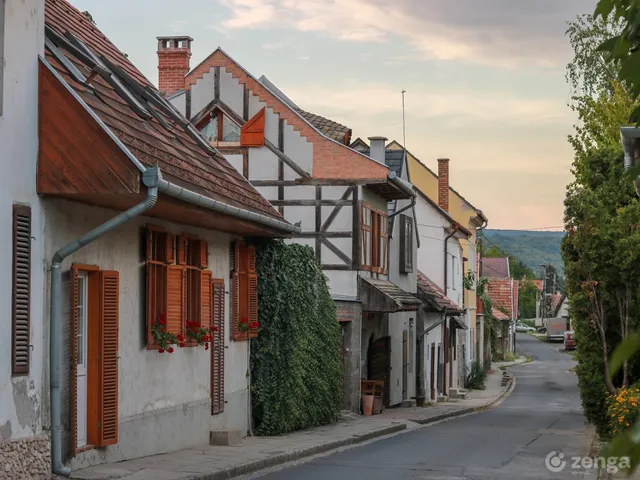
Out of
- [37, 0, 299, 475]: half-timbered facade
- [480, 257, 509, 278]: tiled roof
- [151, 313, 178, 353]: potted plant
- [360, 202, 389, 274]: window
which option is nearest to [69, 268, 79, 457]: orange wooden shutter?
[37, 0, 299, 475]: half-timbered facade

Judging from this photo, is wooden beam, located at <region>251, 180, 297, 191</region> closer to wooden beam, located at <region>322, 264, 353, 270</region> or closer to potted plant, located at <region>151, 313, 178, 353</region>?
wooden beam, located at <region>322, 264, 353, 270</region>

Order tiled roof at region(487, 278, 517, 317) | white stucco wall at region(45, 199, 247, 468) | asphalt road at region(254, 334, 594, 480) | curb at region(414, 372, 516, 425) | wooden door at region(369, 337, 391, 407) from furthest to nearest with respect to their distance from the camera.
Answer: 1. tiled roof at region(487, 278, 517, 317)
2. wooden door at region(369, 337, 391, 407)
3. curb at region(414, 372, 516, 425)
4. asphalt road at region(254, 334, 594, 480)
5. white stucco wall at region(45, 199, 247, 468)

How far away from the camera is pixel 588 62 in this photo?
118 feet

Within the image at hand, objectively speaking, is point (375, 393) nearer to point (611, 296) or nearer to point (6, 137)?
point (611, 296)

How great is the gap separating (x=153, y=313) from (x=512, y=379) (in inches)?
1751

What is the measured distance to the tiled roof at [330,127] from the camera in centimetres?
3036

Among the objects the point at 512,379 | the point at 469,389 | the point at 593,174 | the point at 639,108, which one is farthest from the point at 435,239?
the point at 639,108

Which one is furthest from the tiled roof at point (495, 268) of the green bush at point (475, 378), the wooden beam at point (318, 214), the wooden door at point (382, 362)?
the wooden beam at point (318, 214)

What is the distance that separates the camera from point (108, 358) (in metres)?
12.8

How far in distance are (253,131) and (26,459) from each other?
1718 centimetres

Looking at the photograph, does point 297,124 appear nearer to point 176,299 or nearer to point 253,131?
point 253,131

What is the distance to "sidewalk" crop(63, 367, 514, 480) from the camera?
1221 cm

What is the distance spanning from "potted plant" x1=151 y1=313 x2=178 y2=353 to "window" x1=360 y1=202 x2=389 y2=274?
13.5 metres

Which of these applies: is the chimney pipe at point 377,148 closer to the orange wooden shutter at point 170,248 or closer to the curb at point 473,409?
the curb at point 473,409
